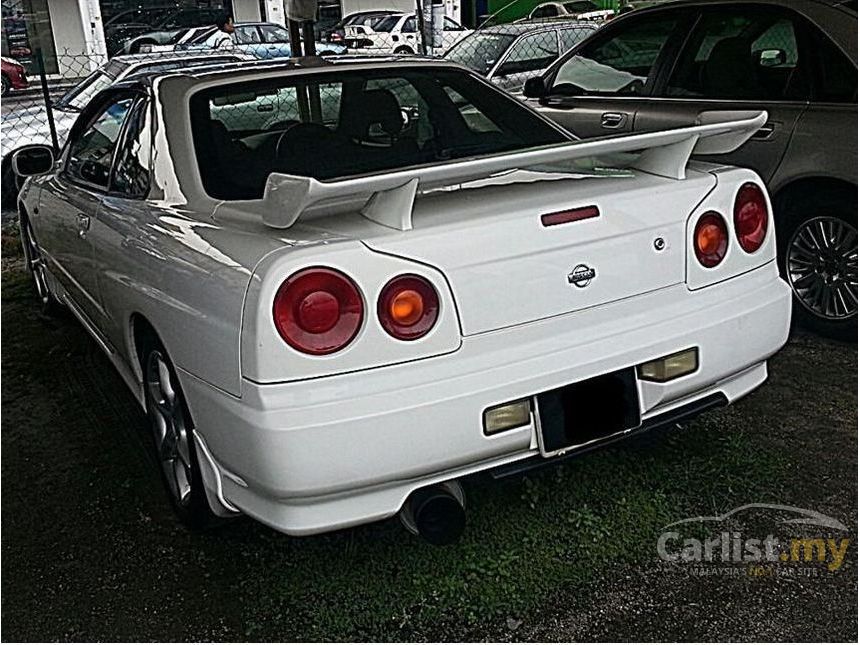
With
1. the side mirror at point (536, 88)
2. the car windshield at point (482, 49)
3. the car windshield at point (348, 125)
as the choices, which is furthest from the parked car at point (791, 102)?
the car windshield at point (482, 49)

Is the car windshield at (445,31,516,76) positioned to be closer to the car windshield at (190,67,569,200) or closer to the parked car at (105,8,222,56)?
the car windshield at (190,67,569,200)

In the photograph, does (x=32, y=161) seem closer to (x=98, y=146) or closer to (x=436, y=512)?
(x=98, y=146)

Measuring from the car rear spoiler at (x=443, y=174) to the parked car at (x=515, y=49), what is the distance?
8.12m

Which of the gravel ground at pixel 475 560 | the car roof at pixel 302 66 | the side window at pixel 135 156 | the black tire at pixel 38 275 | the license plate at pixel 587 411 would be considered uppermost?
the car roof at pixel 302 66

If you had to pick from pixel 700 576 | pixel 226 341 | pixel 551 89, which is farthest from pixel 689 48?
pixel 226 341

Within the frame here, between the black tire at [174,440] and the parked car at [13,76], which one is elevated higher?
the parked car at [13,76]

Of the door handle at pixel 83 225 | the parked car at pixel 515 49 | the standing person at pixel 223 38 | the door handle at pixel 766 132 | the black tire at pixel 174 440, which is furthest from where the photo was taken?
the standing person at pixel 223 38

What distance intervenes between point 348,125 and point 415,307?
1.30 meters

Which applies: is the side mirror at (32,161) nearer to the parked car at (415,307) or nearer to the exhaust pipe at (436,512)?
the parked car at (415,307)

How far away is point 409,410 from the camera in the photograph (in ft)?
6.87

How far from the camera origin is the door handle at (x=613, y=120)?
5.21 metres

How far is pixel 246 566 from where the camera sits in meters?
2.66

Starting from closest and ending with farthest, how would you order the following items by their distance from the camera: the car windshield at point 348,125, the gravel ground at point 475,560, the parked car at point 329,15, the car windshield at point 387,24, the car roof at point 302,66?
1. the gravel ground at point 475,560
2. the car windshield at point 348,125
3. the car roof at point 302,66
4. the car windshield at point 387,24
5. the parked car at point 329,15

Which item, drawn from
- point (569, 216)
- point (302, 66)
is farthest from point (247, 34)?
point (569, 216)
